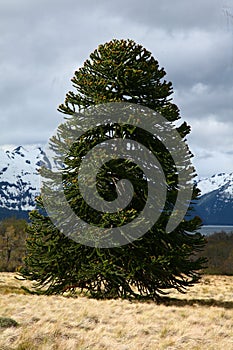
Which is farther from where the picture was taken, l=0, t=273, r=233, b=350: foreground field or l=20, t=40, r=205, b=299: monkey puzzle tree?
l=20, t=40, r=205, b=299: monkey puzzle tree

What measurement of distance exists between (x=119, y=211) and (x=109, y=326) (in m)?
5.12

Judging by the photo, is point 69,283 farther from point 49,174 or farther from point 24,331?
point 24,331

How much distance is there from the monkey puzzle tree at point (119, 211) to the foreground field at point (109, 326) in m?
1.29

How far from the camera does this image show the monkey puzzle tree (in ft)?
45.3

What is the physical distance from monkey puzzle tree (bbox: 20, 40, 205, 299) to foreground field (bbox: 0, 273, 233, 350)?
4.22ft

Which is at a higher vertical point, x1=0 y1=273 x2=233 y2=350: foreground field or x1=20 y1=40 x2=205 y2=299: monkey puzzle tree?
x1=20 y1=40 x2=205 y2=299: monkey puzzle tree

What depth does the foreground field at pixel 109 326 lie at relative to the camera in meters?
7.51

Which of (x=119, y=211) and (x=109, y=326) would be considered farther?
(x=119, y=211)

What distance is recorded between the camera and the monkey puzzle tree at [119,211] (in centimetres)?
1380

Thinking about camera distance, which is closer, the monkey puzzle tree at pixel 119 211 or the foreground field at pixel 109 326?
the foreground field at pixel 109 326

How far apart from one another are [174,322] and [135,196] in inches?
214

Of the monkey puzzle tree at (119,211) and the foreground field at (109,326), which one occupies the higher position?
the monkey puzzle tree at (119,211)

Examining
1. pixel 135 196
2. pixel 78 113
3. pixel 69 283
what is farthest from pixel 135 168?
pixel 69 283

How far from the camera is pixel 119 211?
548 inches
